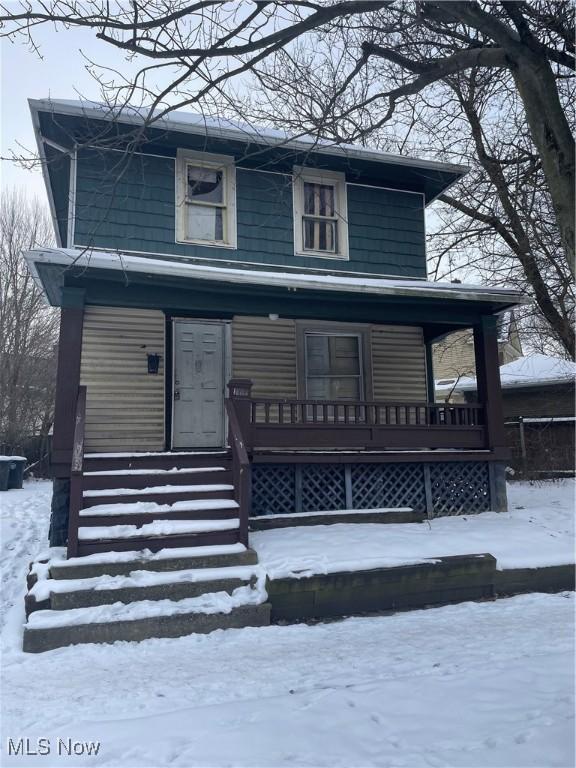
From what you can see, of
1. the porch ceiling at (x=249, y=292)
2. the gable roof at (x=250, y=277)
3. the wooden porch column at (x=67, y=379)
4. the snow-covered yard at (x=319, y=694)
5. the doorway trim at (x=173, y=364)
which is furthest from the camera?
the doorway trim at (x=173, y=364)

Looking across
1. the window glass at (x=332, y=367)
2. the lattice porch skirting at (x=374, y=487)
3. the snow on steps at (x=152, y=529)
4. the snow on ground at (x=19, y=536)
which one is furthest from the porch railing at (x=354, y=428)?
the snow on ground at (x=19, y=536)

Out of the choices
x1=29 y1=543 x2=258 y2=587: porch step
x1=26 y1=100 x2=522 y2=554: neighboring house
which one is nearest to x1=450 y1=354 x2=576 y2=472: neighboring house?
x1=26 y1=100 x2=522 y2=554: neighboring house

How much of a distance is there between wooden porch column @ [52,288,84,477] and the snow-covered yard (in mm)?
1630

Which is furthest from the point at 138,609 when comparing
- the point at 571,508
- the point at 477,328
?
the point at 571,508

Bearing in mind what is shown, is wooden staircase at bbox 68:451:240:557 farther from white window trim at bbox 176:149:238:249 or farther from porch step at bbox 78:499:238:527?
white window trim at bbox 176:149:238:249

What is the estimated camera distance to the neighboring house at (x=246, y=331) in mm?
6848

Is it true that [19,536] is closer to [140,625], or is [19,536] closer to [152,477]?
[152,477]

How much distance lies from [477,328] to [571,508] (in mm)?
3628

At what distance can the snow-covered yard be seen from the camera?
286cm

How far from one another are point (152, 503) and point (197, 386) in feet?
10.3

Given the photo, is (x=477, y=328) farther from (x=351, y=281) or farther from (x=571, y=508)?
(x=571, y=508)

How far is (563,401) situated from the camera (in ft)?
59.7

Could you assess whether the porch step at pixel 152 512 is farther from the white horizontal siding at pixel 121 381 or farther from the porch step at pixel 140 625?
the white horizontal siding at pixel 121 381

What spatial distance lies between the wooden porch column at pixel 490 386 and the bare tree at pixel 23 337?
16.2 metres
